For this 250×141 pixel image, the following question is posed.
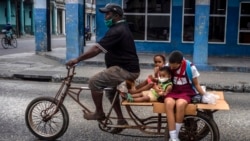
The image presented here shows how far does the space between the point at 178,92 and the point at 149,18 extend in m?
12.4

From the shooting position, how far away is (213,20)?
1677 cm

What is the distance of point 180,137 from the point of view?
192 inches

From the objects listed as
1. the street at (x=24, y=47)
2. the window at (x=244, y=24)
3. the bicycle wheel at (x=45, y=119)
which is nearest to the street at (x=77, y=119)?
the bicycle wheel at (x=45, y=119)

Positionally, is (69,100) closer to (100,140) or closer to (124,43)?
(100,140)

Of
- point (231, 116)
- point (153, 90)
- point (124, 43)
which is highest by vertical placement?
point (124, 43)

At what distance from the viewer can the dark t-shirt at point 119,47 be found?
4898 mm

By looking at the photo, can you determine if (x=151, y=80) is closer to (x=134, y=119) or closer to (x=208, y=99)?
(x=134, y=119)

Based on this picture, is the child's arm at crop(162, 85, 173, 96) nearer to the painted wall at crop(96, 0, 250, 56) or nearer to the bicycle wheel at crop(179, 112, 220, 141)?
the bicycle wheel at crop(179, 112, 220, 141)

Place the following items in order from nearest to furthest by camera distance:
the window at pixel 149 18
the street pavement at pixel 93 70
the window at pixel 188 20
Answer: the street pavement at pixel 93 70, the window at pixel 188 20, the window at pixel 149 18

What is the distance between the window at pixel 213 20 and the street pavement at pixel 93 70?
1.36m

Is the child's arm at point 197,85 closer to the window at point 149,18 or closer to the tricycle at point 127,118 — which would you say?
the tricycle at point 127,118

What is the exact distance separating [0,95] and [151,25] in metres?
9.65

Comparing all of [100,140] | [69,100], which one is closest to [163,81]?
[100,140]

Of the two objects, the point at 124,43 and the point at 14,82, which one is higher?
the point at 124,43
